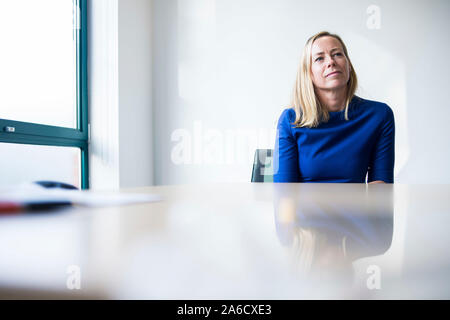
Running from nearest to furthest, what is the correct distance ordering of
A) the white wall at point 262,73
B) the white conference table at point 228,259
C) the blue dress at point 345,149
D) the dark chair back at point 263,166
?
the white conference table at point 228,259
the blue dress at point 345,149
the dark chair back at point 263,166
the white wall at point 262,73

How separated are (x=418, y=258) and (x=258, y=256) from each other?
5cm

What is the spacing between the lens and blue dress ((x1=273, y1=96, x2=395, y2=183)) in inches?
40.4

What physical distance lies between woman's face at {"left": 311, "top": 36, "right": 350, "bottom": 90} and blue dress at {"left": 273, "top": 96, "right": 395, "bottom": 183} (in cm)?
11

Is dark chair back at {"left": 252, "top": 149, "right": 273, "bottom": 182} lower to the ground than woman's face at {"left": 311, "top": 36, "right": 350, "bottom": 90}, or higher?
lower

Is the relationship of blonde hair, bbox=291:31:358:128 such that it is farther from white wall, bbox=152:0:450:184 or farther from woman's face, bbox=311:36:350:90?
white wall, bbox=152:0:450:184

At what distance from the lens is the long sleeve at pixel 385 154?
103cm

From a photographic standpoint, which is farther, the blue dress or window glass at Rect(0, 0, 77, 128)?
window glass at Rect(0, 0, 77, 128)

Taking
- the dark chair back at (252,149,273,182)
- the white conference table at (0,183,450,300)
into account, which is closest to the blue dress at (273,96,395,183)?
the dark chair back at (252,149,273,182)

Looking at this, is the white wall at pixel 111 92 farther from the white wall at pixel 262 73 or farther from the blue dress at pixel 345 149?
the blue dress at pixel 345 149

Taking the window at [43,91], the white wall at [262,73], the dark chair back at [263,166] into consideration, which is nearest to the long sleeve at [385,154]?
the dark chair back at [263,166]

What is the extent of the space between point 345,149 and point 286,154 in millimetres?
192

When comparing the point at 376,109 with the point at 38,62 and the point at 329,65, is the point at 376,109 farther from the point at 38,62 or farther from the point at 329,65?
the point at 38,62

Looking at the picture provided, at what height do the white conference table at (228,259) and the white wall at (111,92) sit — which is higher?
the white wall at (111,92)

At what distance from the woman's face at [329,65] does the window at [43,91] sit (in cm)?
137
